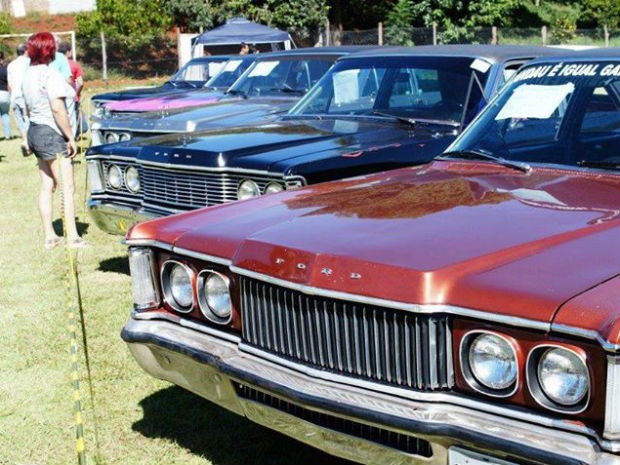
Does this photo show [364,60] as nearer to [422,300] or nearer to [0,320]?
[0,320]

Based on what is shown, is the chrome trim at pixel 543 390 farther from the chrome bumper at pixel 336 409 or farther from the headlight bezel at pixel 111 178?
the headlight bezel at pixel 111 178

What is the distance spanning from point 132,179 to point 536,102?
352cm

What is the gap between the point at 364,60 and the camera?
690 centimetres

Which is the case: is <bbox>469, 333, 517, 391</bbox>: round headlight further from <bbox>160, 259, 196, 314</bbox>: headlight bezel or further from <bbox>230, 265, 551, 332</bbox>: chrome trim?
<bbox>160, 259, 196, 314</bbox>: headlight bezel

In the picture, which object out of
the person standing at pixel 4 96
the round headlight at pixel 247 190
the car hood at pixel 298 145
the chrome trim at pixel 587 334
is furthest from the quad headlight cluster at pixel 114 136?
the chrome trim at pixel 587 334

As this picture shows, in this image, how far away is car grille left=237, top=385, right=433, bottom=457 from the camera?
9.45 feet

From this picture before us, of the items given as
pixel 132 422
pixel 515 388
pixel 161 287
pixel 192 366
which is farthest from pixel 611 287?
pixel 132 422

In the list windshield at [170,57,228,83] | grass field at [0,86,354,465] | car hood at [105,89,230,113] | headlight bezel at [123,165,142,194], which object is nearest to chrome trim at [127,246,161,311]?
grass field at [0,86,354,465]

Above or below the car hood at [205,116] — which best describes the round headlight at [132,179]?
below

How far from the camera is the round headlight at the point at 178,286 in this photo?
12.3ft

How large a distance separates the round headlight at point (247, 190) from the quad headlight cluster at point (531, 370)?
123 inches

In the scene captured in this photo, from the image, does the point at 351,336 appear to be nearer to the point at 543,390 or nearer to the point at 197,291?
the point at 543,390

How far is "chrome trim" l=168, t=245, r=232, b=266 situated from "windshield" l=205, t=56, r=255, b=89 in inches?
347

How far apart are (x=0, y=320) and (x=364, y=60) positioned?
10.4 ft
